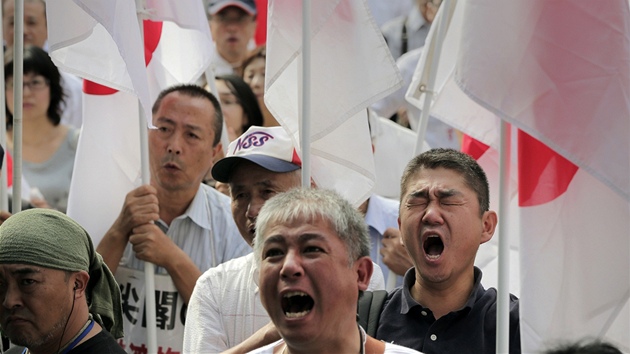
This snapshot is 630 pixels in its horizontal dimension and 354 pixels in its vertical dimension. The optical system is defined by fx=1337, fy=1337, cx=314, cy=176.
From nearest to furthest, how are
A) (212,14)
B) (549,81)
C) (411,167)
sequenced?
(549,81)
(411,167)
(212,14)

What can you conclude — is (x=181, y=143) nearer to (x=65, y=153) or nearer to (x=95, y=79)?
(x=95, y=79)

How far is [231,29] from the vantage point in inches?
362

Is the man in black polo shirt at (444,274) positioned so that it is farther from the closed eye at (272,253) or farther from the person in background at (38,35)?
the person in background at (38,35)

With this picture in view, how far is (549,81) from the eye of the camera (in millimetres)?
4418

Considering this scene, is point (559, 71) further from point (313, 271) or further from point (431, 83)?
point (431, 83)

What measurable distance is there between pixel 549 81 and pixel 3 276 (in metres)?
1.93

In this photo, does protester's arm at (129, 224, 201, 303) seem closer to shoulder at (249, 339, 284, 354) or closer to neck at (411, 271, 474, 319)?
neck at (411, 271, 474, 319)

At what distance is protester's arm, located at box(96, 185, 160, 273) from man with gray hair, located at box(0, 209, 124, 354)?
4.18ft

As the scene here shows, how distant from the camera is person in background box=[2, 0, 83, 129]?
886 cm

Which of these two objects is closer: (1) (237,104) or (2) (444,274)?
(2) (444,274)

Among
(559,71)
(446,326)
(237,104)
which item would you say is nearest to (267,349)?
(446,326)

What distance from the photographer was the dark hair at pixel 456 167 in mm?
4809

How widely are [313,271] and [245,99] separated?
417 centimetres

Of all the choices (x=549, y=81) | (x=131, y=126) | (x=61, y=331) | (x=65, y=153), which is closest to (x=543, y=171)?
(x=549, y=81)
